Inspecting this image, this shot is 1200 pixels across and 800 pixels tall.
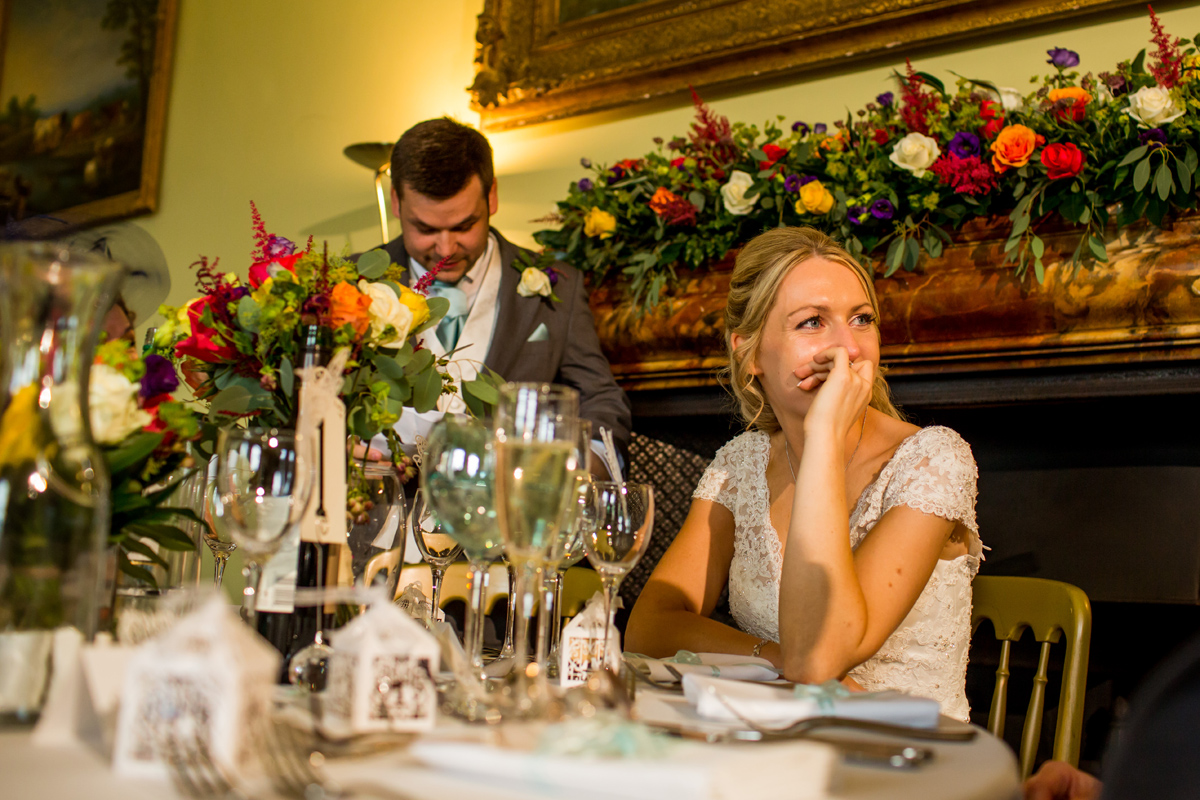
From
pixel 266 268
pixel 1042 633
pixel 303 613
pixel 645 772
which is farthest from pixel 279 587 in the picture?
pixel 1042 633

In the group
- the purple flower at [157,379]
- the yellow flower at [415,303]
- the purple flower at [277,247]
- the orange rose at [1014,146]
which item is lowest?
the purple flower at [157,379]

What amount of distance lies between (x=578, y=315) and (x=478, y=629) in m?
1.71

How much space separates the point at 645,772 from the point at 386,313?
2.25 feet

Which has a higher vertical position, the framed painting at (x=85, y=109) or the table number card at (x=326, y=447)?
the framed painting at (x=85, y=109)

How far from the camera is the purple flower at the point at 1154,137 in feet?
6.11

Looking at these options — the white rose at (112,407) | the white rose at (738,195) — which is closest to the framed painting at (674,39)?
the white rose at (738,195)

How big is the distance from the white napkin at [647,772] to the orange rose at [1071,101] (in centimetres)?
184

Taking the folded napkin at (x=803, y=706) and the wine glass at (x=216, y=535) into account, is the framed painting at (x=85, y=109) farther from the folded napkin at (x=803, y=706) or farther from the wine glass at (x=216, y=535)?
the folded napkin at (x=803, y=706)

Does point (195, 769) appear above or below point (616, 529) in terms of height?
below

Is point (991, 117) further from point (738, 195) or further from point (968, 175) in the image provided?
point (738, 195)

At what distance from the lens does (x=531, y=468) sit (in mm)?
742

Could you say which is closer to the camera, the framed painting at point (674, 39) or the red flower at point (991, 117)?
the red flower at point (991, 117)

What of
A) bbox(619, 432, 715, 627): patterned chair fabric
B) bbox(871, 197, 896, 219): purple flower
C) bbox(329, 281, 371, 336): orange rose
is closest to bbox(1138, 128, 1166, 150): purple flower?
bbox(871, 197, 896, 219): purple flower

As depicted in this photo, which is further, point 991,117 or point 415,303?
point 991,117
